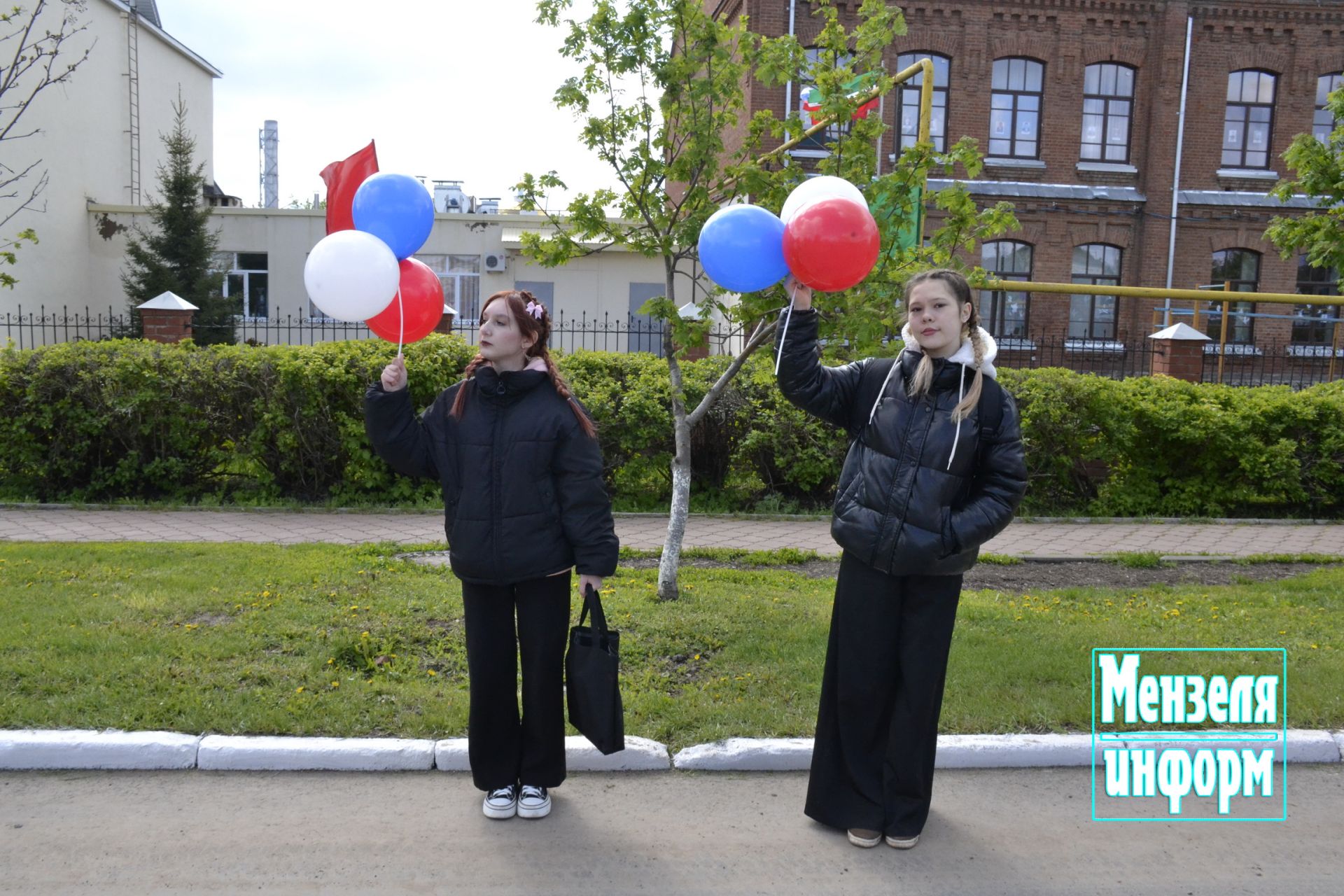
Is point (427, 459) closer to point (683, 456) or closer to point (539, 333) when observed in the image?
point (539, 333)

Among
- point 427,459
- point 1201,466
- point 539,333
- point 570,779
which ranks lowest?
point 570,779

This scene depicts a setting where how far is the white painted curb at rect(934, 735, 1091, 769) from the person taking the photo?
4445 millimetres

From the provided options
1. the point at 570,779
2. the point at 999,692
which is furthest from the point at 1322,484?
the point at 570,779

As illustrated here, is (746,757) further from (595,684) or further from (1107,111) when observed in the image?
(1107,111)

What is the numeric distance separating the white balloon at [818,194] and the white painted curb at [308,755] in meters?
2.67

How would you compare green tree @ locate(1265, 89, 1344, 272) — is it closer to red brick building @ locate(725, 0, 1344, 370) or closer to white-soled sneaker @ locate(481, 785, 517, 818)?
white-soled sneaker @ locate(481, 785, 517, 818)

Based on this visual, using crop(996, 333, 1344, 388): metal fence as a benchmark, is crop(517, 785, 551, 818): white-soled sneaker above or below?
below

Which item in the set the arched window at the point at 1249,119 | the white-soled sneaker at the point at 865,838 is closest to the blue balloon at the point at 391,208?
the white-soled sneaker at the point at 865,838

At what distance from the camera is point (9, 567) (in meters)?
6.83

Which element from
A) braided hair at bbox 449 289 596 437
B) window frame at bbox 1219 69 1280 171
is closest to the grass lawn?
braided hair at bbox 449 289 596 437

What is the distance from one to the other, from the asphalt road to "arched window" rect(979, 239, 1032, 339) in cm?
2007

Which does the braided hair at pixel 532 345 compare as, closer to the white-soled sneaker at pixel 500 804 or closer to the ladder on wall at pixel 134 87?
the white-soled sneaker at pixel 500 804

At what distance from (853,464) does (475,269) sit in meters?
25.3

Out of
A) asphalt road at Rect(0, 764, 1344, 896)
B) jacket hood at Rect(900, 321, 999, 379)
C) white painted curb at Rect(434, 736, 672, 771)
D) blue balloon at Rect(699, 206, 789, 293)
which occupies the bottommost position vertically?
asphalt road at Rect(0, 764, 1344, 896)
